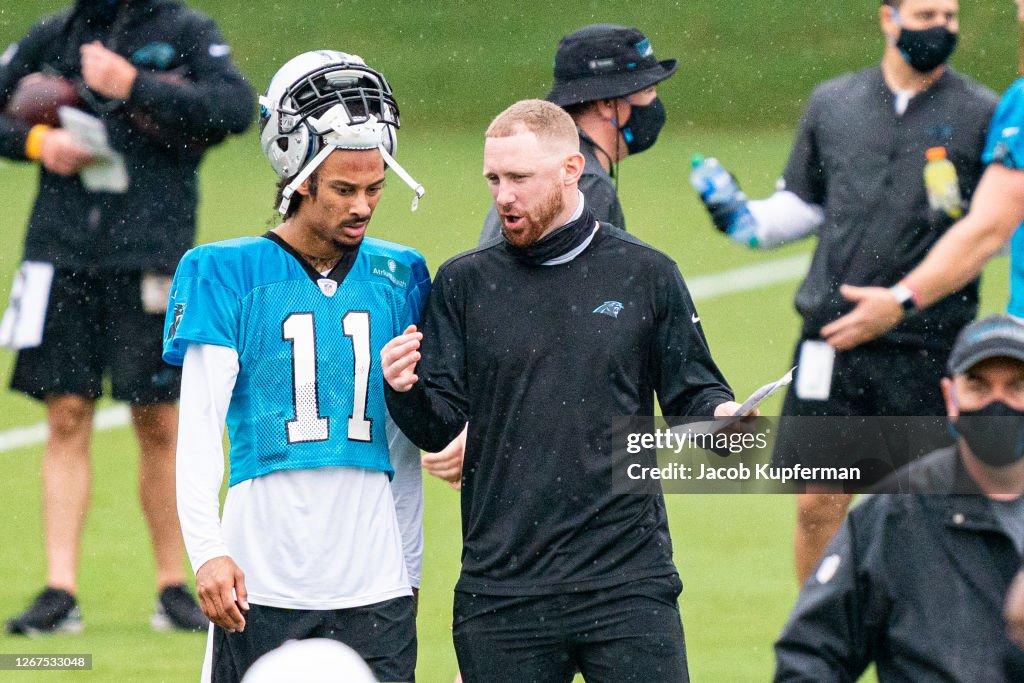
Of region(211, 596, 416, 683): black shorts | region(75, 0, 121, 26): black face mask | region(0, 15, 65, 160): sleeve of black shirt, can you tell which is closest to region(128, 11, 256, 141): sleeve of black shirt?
region(75, 0, 121, 26): black face mask

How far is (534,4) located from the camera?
20.1 meters

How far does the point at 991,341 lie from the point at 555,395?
3.36 ft

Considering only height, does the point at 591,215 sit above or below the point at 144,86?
below

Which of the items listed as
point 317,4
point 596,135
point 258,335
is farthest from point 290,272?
point 317,4

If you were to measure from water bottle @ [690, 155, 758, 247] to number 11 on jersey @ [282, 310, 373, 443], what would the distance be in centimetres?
222

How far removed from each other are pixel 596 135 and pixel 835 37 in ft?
46.7

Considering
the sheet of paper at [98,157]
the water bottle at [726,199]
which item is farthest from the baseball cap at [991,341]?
the sheet of paper at [98,157]

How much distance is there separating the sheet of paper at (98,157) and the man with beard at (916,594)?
3.78 meters

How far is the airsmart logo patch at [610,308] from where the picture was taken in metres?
4.48

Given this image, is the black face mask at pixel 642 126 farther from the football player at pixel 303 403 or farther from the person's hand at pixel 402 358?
the person's hand at pixel 402 358

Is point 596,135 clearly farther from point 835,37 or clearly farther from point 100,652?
point 835,37

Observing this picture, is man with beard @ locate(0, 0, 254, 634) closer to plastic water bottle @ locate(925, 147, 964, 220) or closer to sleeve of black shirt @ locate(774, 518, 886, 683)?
plastic water bottle @ locate(925, 147, 964, 220)

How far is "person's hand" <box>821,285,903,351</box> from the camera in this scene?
6020mm

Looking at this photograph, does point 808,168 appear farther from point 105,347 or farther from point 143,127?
point 105,347
